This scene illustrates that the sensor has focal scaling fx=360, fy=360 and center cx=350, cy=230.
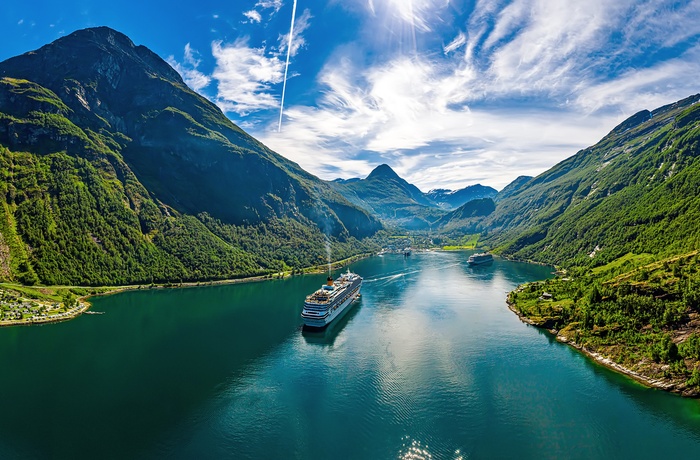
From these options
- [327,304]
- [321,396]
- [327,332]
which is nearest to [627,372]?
[321,396]

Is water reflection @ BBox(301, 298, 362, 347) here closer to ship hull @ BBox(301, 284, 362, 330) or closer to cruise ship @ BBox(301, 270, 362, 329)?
ship hull @ BBox(301, 284, 362, 330)

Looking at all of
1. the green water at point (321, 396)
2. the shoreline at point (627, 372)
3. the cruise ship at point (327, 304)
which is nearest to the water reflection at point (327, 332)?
the green water at point (321, 396)

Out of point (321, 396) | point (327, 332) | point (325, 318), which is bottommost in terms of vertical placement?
point (321, 396)

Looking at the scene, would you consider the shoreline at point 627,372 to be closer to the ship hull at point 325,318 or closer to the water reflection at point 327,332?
the water reflection at point 327,332

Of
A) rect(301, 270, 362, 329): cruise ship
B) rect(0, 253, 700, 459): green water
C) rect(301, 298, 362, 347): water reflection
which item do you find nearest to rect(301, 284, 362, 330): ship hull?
rect(301, 270, 362, 329): cruise ship

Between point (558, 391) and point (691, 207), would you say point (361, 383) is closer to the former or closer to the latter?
point (558, 391)

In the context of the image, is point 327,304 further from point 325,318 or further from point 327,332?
point 327,332

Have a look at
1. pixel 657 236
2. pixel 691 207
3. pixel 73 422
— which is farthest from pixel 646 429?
pixel 691 207

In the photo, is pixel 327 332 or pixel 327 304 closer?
pixel 327 332
